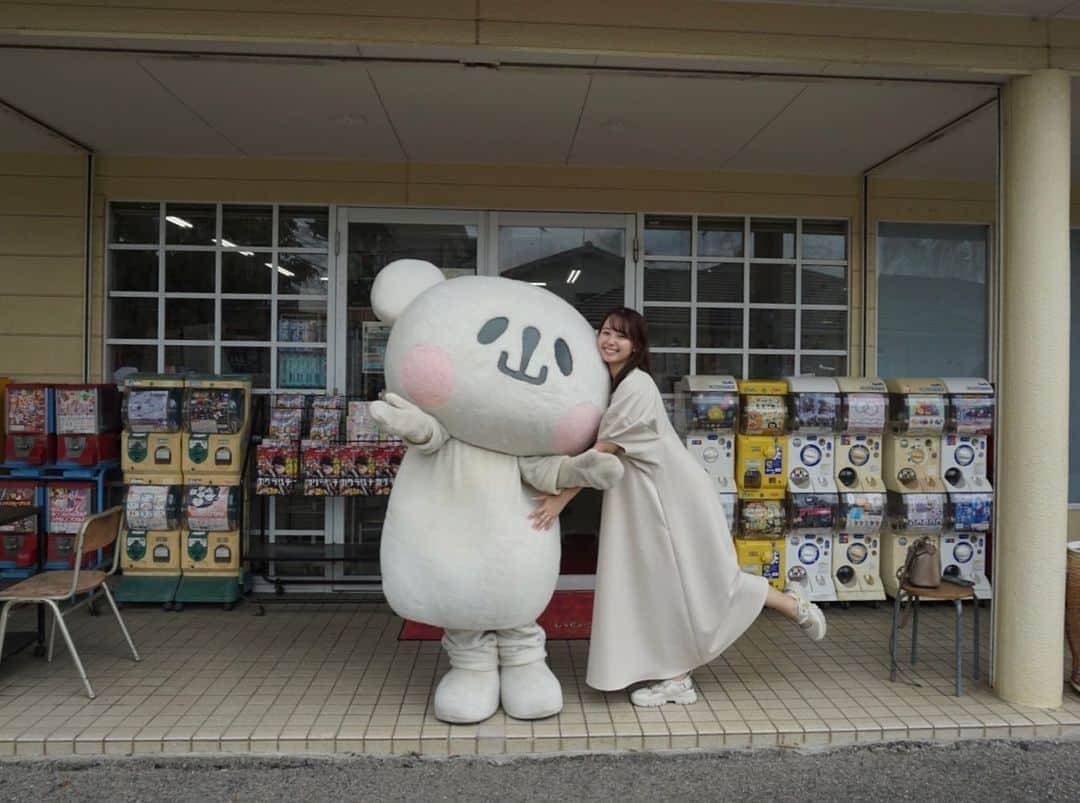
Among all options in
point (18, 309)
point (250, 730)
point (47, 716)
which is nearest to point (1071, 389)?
point (250, 730)

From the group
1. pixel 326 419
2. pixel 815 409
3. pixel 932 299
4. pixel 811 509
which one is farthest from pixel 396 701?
pixel 932 299

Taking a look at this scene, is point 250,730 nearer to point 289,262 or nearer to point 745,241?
point 289,262

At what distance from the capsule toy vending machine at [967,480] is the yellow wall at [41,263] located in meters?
7.04

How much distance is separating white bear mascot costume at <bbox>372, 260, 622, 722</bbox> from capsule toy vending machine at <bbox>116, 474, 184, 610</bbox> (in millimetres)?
3031

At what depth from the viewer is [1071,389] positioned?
788cm

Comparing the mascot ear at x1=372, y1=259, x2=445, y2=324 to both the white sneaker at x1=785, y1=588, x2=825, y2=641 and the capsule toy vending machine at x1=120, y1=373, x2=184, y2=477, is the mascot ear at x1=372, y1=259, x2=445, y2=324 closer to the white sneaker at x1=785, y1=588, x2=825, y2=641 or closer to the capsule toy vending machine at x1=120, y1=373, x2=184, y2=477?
the white sneaker at x1=785, y1=588, x2=825, y2=641

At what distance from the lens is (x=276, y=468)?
253 inches

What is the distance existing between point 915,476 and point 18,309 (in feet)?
24.1

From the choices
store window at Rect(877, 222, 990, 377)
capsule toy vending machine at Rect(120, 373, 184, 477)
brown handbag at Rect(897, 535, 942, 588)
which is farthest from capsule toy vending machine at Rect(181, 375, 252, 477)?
store window at Rect(877, 222, 990, 377)

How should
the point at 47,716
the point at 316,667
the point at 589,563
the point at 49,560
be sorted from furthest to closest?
1. the point at 49,560
2. the point at 589,563
3. the point at 316,667
4. the point at 47,716

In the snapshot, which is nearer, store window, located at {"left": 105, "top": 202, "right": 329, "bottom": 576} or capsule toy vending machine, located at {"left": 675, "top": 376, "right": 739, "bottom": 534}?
capsule toy vending machine, located at {"left": 675, "top": 376, "right": 739, "bottom": 534}

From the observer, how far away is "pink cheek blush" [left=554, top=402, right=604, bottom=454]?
13.4 ft

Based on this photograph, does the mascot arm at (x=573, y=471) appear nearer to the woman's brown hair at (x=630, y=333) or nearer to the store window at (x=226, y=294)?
the woman's brown hair at (x=630, y=333)

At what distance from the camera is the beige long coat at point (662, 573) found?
4441 mm
